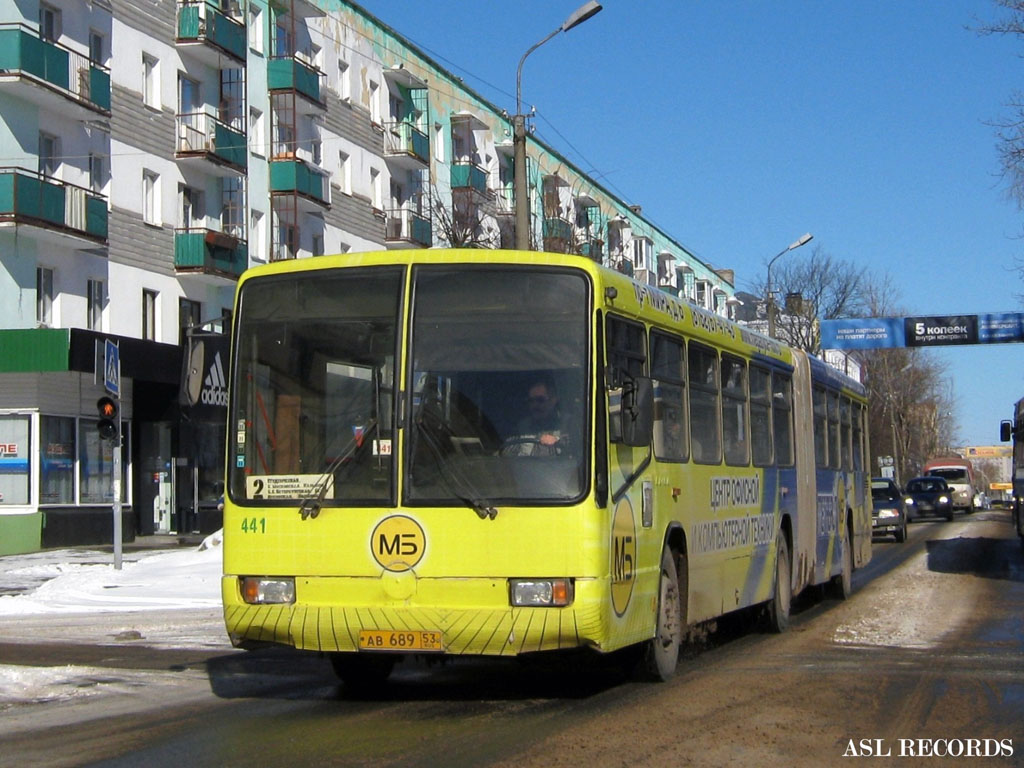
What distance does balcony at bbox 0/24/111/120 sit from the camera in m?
31.0

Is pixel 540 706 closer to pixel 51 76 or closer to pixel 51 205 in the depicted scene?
pixel 51 205

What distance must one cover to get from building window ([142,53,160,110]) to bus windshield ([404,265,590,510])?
29.8 meters

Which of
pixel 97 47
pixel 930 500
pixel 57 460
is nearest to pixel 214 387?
pixel 57 460

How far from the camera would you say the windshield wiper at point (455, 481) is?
8914mm

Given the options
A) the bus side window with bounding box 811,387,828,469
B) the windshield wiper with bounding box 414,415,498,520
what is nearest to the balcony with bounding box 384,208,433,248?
the bus side window with bounding box 811,387,828,469

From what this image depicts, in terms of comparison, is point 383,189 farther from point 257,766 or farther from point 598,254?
point 257,766

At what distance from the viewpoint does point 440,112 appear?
55.4 meters

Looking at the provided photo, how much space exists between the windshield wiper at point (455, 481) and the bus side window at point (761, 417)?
5.31 metres

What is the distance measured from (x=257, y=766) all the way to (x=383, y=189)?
4488 centimetres

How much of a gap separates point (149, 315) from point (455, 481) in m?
29.5

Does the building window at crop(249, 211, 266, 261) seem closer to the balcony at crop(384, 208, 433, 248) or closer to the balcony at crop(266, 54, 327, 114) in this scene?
the balcony at crop(266, 54, 327, 114)

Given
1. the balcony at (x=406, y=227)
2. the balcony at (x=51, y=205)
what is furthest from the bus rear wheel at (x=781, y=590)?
the balcony at (x=406, y=227)

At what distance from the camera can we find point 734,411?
13.1 m

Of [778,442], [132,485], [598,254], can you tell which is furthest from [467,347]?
[598,254]
